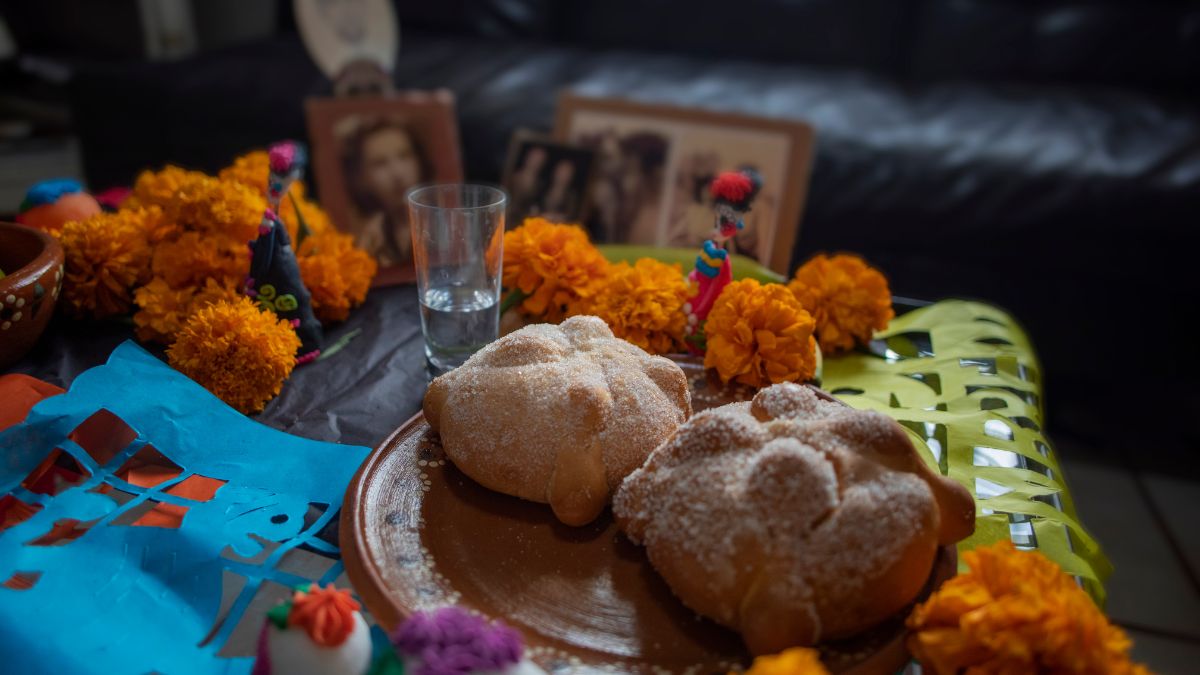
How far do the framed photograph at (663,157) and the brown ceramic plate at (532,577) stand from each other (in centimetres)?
77

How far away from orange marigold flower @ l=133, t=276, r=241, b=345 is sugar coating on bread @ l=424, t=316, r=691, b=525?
355 millimetres

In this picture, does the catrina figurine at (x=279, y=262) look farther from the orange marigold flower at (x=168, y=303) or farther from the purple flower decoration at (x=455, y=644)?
the purple flower decoration at (x=455, y=644)

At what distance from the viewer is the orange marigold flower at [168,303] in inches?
41.1

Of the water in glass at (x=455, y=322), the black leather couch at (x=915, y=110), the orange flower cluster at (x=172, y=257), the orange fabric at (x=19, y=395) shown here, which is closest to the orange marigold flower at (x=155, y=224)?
the orange flower cluster at (x=172, y=257)

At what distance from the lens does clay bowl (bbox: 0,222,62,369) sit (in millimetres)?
930

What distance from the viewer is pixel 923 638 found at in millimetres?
630

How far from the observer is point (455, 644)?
57 centimetres

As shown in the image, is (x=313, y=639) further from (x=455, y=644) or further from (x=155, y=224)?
(x=155, y=224)

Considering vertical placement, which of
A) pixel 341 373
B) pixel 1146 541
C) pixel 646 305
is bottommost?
pixel 1146 541

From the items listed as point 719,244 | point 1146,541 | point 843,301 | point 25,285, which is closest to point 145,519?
point 25,285

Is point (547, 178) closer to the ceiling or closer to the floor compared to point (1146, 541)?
closer to the ceiling

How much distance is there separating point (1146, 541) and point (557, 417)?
1.62 meters

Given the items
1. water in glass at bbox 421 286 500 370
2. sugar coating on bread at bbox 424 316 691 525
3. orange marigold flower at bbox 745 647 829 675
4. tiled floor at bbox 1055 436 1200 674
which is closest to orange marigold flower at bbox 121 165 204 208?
water in glass at bbox 421 286 500 370

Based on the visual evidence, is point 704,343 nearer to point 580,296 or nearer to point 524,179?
point 580,296
